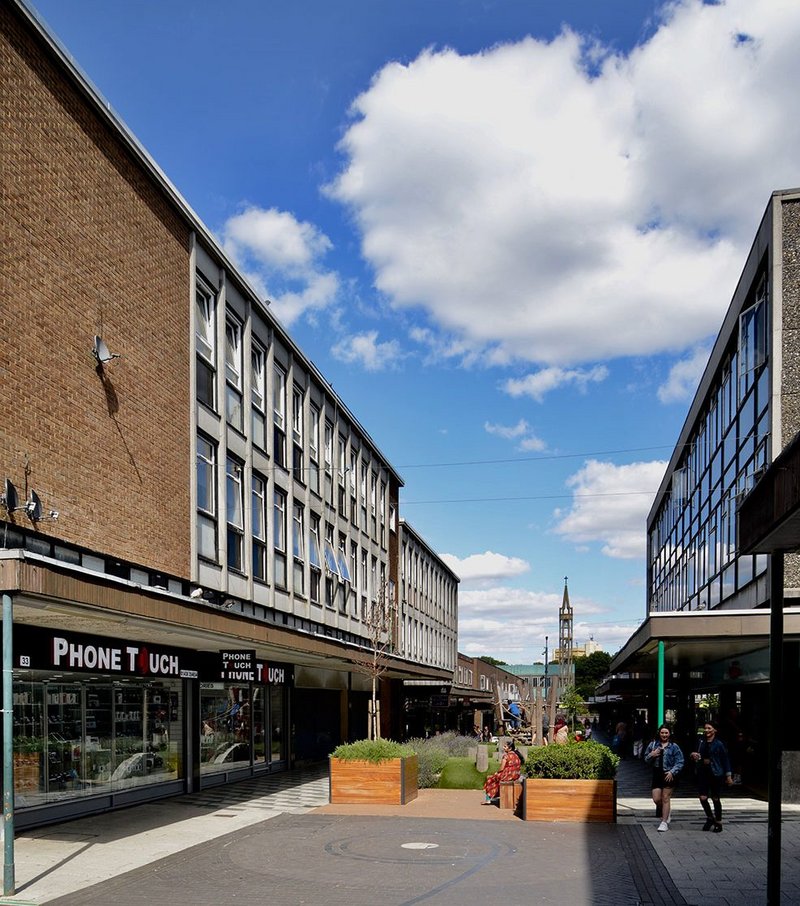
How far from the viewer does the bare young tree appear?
26.8 metres

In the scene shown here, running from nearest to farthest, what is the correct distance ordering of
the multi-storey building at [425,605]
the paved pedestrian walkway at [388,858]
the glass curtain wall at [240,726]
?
the paved pedestrian walkway at [388,858] < the glass curtain wall at [240,726] < the multi-storey building at [425,605]

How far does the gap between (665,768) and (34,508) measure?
1028 centimetres

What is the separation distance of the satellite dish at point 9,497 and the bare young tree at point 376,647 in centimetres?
1192

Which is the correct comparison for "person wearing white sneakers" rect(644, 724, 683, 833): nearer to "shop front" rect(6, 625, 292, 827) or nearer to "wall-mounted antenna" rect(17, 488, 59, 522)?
"shop front" rect(6, 625, 292, 827)

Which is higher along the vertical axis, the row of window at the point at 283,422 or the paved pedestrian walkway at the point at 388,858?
the row of window at the point at 283,422

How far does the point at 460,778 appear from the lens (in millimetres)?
23453

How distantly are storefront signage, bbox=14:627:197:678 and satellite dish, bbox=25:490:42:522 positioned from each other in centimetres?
164

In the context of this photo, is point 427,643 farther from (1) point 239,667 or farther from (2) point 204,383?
(1) point 239,667

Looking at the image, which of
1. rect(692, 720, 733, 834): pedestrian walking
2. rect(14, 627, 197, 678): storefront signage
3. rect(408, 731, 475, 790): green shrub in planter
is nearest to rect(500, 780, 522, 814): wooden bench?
rect(408, 731, 475, 790): green shrub in planter

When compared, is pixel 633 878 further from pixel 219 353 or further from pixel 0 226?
pixel 219 353

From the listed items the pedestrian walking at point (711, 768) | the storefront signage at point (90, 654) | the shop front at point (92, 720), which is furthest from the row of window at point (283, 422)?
the pedestrian walking at point (711, 768)

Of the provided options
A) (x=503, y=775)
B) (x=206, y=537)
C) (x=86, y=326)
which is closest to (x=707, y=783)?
(x=503, y=775)

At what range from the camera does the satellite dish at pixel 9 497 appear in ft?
47.6

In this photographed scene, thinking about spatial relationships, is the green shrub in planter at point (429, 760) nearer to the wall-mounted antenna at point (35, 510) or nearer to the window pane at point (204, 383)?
the window pane at point (204, 383)
